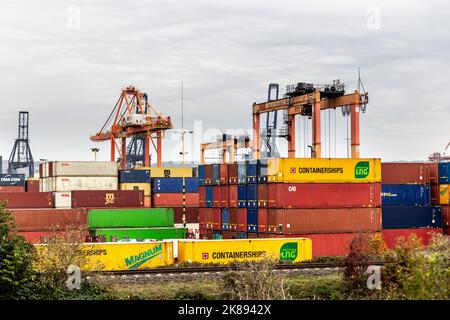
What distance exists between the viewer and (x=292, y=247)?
44.9 meters

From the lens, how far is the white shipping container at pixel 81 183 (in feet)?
239

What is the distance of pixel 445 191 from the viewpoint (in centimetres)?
5466

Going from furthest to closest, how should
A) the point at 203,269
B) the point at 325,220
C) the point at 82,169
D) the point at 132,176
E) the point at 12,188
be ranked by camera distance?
1. the point at 12,188
2. the point at 132,176
3. the point at 82,169
4. the point at 325,220
5. the point at 203,269

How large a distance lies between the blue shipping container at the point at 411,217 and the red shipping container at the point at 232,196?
11.0 meters

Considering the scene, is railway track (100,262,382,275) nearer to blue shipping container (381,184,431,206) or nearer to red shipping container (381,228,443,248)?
red shipping container (381,228,443,248)

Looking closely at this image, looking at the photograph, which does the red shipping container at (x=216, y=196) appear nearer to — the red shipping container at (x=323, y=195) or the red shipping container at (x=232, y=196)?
the red shipping container at (x=232, y=196)

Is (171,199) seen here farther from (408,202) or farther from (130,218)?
(408,202)

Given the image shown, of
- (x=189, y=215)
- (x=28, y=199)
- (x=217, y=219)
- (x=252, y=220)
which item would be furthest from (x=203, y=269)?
(x=189, y=215)

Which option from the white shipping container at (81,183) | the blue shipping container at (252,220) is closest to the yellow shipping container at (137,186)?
the white shipping container at (81,183)

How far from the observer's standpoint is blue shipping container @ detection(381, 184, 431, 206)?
53.5 metres

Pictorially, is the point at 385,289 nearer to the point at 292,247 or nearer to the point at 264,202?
the point at 292,247

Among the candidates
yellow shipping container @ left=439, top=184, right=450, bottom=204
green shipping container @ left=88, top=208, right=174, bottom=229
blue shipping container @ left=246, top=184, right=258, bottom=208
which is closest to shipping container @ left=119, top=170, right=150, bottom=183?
green shipping container @ left=88, top=208, right=174, bottom=229

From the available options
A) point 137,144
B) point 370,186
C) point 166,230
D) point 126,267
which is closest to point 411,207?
point 370,186

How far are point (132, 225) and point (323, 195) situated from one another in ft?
60.9
